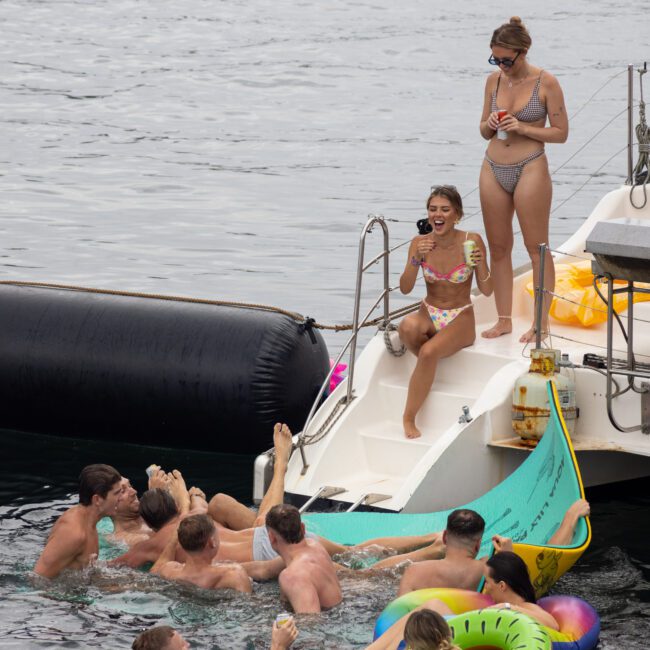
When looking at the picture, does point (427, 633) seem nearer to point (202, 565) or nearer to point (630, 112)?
point (202, 565)

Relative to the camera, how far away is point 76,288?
1109cm

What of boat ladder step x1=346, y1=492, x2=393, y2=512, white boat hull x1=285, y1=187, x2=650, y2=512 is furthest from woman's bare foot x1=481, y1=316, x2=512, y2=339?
boat ladder step x1=346, y1=492, x2=393, y2=512

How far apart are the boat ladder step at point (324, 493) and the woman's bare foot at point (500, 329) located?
175 cm

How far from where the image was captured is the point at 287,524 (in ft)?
24.8

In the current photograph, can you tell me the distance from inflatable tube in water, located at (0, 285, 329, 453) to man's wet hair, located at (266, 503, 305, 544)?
259 centimetres

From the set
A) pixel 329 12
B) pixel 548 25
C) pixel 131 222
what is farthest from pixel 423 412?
pixel 329 12

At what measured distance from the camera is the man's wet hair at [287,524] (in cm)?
757

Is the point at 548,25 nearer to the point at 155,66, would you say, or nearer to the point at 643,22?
the point at 643,22

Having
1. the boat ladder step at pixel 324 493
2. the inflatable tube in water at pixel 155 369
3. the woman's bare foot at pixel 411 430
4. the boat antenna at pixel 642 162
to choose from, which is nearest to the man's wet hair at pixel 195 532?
the boat ladder step at pixel 324 493

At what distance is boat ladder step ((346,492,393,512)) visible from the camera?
8.78m

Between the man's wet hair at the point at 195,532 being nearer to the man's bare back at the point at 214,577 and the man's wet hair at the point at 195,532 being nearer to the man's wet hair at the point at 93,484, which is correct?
the man's bare back at the point at 214,577

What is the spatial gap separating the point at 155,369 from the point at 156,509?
222 centimetres

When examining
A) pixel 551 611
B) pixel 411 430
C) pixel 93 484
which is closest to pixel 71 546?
pixel 93 484

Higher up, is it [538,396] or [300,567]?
[538,396]
